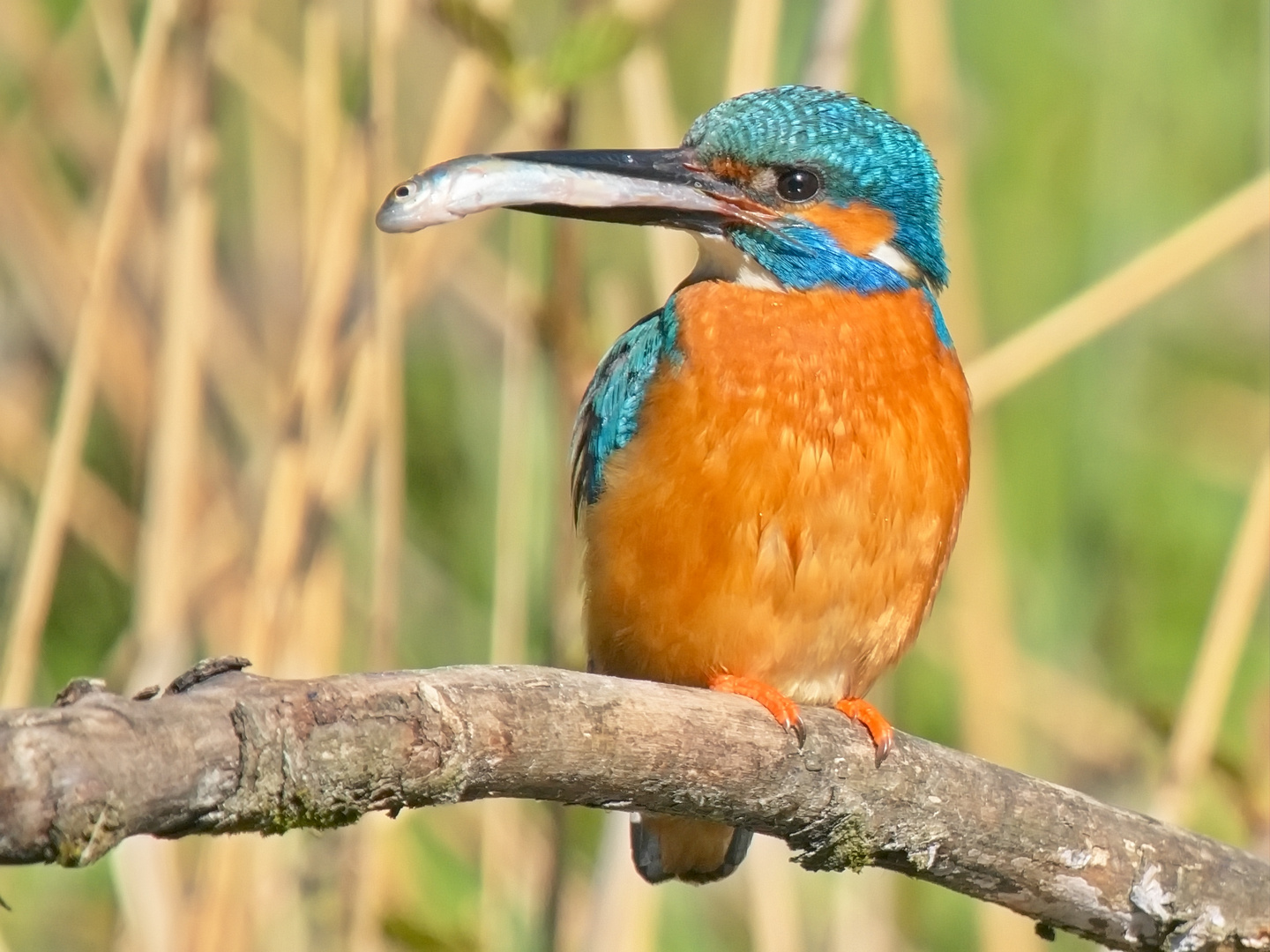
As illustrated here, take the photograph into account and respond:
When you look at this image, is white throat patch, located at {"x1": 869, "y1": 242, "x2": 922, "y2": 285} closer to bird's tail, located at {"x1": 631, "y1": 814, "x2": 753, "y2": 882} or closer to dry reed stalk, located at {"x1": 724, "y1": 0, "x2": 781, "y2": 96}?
dry reed stalk, located at {"x1": 724, "y1": 0, "x2": 781, "y2": 96}

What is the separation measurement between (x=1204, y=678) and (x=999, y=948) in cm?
81

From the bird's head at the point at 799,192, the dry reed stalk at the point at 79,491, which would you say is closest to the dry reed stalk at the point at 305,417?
the bird's head at the point at 799,192

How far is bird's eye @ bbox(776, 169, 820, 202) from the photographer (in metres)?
2.81

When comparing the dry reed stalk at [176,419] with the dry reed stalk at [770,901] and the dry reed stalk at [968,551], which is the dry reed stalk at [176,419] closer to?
the dry reed stalk at [770,901]

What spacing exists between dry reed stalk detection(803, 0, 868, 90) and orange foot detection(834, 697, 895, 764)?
1140 mm

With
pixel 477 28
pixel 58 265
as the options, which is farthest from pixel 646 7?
pixel 58 265

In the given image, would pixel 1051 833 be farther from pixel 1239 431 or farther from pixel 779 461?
pixel 1239 431

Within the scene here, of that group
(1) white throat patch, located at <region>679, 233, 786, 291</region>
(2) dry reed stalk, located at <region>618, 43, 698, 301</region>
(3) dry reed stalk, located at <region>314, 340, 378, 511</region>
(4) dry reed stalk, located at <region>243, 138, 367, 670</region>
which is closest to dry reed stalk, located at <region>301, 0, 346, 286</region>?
(4) dry reed stalk, located at <region>243, 138, 367, 670</region>

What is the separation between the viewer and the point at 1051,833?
7.85 ft

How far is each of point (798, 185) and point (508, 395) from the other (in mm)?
686

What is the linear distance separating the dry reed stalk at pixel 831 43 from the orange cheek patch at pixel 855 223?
0.34m

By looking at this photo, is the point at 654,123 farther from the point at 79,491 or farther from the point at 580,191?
the point at 79,491

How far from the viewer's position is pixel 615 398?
2.91 meters

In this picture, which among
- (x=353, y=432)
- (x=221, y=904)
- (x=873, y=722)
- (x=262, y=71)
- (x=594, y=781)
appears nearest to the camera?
(x=594, y=781)
